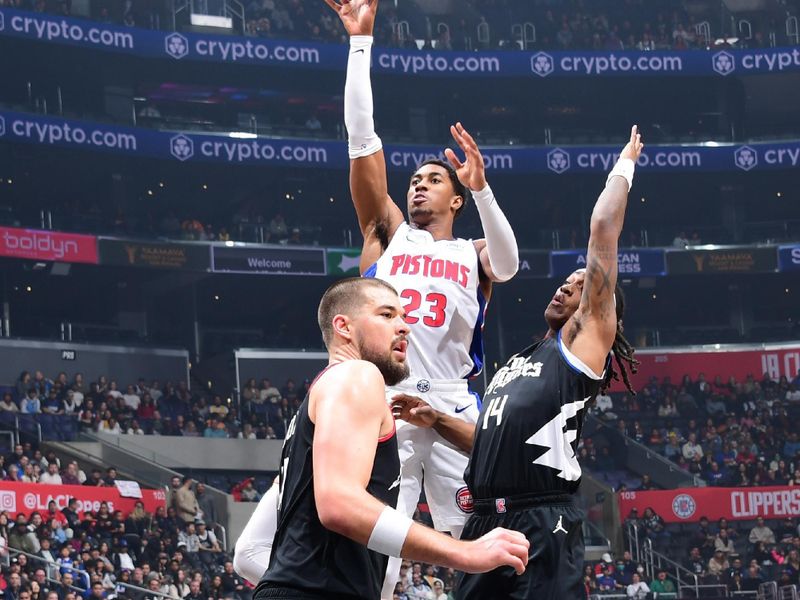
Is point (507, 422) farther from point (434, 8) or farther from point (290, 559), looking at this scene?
point (434, 8)

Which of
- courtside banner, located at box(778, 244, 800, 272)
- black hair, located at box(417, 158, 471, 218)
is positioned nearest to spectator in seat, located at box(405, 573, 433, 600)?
black hair, located at box(417, 158, 471, 218)

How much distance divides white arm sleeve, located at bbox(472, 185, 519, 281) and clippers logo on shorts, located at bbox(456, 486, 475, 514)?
1.23 meters

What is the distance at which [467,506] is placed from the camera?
6703 millimetres

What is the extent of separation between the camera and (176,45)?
3319 cm

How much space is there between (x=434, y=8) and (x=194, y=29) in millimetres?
8224

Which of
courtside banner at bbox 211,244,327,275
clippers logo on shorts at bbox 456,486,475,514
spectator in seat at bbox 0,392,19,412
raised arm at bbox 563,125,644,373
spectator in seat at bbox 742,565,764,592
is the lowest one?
spectator in seat at bbox 742,565,764,592

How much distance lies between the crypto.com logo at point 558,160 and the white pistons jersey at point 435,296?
94.8ft

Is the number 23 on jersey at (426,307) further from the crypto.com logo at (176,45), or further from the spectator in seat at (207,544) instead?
the crypto.com logo at (176,45)

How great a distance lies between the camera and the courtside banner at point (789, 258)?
3503 centimetres

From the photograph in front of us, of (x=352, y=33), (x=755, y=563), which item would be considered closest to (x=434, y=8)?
(x=755, y=563)

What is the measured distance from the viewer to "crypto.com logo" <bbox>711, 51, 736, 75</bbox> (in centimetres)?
3638

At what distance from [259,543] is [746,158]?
1264 inches

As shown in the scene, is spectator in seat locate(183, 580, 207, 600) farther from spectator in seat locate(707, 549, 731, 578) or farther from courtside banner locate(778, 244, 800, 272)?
courtside banner locate(778, 244, 800, 272)

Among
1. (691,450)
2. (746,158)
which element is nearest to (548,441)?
(691,450)
